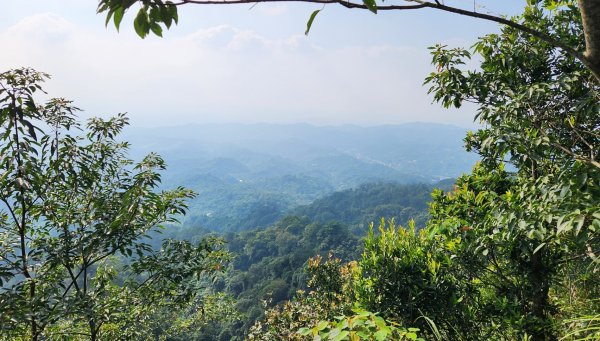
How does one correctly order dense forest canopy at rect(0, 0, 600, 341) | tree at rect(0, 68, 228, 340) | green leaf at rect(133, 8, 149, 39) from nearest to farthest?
green leaf at rect(133, 8, 149, 39)
dense forest canopy at rect(0, 0, 600, 341)
tree at rect(0, 68, 228, 340)

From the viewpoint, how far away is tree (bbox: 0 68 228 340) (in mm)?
3441

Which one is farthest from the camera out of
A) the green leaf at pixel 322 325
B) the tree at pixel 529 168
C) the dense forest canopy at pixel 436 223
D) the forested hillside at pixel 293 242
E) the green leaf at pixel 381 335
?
the forested hillside at pixel 293 242

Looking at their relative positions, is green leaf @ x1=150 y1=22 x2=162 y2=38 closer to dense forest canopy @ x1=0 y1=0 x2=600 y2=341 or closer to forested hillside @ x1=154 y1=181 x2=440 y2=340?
dense forest canopy @ x1=0 y1=0 x2=600 y2=341

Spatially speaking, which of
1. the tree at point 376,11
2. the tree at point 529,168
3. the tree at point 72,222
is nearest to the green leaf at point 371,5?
the tree at point 376,11

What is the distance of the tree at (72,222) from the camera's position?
3.44 metres

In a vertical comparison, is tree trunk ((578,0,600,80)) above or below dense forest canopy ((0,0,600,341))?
above

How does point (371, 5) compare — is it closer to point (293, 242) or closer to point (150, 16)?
point (150, 16)

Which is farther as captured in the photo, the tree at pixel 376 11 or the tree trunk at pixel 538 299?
the tree trunk at pixel 538 299

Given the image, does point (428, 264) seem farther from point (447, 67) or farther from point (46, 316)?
point (46, 316)

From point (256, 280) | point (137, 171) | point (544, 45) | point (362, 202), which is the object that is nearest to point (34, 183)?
point (137, 171)

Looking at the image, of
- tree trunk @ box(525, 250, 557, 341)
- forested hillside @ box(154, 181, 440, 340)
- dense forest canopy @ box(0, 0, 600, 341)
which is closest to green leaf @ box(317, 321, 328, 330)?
dense forest canopy @ box(0, 0, 600, 341)

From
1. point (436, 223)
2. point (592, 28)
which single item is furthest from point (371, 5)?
point (436, 223)

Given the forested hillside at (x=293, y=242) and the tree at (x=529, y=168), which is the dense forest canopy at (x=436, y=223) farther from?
the forested hillside at (x=293, y=242)

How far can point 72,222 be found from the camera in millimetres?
4535
